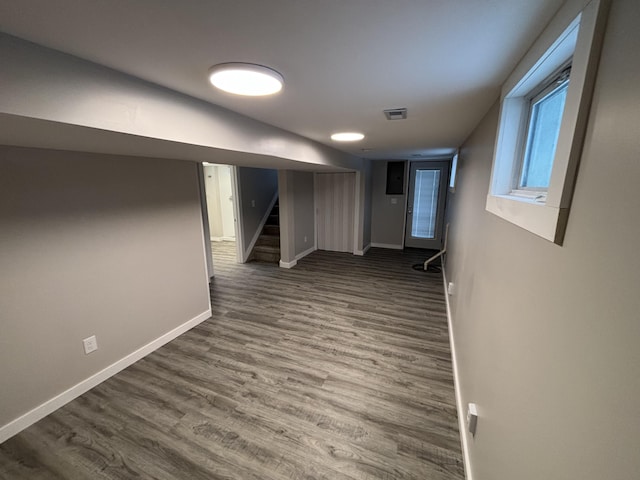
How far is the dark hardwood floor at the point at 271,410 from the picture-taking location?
146 cm

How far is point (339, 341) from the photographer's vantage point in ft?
8.63

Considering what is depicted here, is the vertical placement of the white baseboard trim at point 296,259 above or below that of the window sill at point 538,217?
below

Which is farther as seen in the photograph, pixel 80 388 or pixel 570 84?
pixel 80 388

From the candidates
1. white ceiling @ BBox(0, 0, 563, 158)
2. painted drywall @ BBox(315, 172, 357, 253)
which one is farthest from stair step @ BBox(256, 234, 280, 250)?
white ceiling @ BBox(0, 0, 563, 158)

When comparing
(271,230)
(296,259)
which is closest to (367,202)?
(296,259)

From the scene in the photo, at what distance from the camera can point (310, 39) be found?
35.4 inches

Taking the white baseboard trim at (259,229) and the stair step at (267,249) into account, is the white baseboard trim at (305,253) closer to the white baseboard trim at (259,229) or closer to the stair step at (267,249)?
the stair step at (267,249)

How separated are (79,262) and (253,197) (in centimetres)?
348

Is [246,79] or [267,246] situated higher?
[246,79]

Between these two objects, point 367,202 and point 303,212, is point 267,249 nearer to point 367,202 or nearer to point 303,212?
point 303,212

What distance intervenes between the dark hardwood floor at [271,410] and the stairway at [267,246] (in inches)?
81.3

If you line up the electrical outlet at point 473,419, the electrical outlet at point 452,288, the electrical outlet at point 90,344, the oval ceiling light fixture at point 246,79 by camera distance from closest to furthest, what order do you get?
1. the oval ceiling light fixture at point 246,79
2. the electrical outlet at point 473,419
3. the electrical outlet at point 90,344
4. the electrical outlet at point 452,288

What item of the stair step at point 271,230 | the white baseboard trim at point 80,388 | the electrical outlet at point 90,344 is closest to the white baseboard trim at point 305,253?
the stair step at point 271,230

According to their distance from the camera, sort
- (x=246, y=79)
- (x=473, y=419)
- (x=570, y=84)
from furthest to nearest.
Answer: (x=473, y=419), (x=246, y=79), (x=570, y=84)
